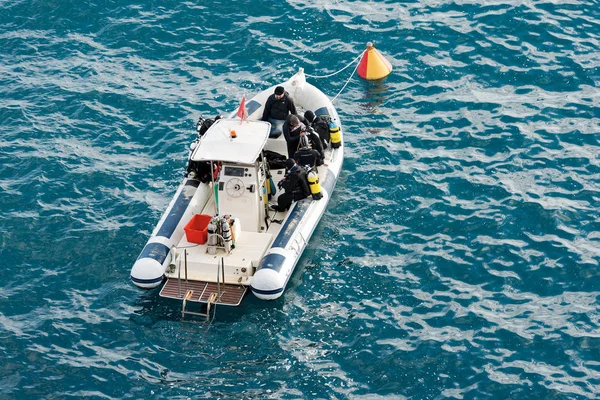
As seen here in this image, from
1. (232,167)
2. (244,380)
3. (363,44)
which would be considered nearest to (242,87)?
(363,44)

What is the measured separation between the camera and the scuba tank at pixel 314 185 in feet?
80.7

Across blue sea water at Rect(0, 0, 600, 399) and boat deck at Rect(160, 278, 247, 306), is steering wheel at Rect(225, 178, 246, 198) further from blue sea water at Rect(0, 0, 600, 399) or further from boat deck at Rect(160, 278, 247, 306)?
boat deck at Rect(160, 278, 247, 306)

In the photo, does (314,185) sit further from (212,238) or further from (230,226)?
(212,238)

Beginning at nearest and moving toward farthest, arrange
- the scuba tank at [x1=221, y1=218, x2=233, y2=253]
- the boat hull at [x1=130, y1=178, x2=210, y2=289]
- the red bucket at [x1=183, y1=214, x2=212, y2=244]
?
the boat hull at [x1=130, y1=178, x2=210, y2=289]
the scuba tank at [x1=221, y1=218, x2=233, y2=253]
the red bucket at [x1=183, y1=214, x2=212, y2=244]

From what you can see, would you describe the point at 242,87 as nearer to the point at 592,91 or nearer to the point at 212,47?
the point at 212,47

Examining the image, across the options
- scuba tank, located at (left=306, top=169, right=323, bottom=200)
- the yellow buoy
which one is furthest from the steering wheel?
the yellow buoy

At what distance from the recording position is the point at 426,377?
21.0 m

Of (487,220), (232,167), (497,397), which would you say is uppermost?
(232,167)

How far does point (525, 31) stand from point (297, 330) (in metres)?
15.2

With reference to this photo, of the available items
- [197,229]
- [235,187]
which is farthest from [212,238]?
[235,187]

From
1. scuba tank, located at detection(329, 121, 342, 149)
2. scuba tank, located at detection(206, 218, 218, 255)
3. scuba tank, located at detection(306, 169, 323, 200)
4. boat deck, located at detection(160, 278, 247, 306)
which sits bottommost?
boat deck, located at detection(160, 278, 247, 306)

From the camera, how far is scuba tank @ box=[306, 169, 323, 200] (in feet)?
80.7

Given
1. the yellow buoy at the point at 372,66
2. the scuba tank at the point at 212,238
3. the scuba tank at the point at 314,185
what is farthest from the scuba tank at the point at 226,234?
the yellow buoy at the point at 372,66

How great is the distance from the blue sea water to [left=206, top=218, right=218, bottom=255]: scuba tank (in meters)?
1.54
